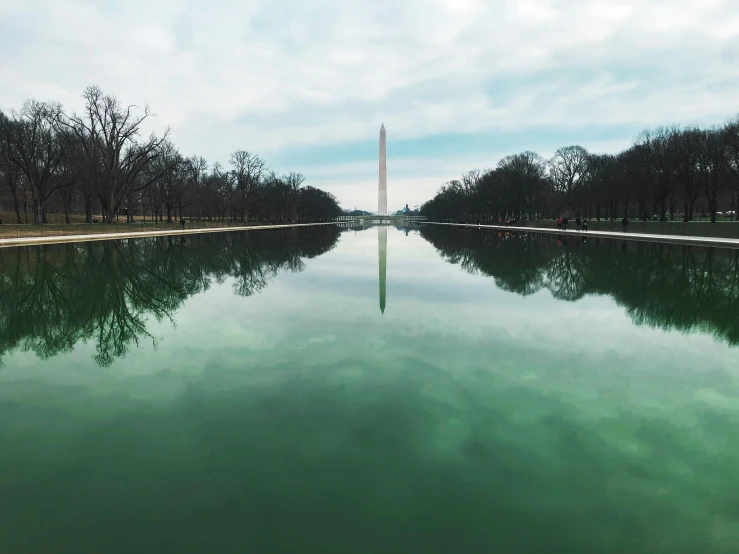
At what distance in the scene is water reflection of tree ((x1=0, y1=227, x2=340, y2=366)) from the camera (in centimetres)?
927

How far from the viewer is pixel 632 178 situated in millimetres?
66875

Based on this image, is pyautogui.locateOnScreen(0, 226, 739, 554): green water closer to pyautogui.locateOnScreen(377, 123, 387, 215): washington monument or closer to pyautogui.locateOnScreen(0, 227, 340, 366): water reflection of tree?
pyautogui.locateOnScreen(0, 227, 340, 366): water reflection of tree

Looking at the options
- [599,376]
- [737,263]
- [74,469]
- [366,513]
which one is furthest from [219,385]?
[737,263]

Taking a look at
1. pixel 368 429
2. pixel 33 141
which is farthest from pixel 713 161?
pixel 33 141

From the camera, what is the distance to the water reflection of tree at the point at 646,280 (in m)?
11.0

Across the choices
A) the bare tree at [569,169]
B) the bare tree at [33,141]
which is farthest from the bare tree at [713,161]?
the bare tree at [33,141]

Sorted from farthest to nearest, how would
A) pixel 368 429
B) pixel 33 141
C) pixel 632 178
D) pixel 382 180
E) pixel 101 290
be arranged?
1. pixel 382 180
2. pixel 632 178
3. pixel 33 141
4. pixel 101 290
5. pixel 368 429

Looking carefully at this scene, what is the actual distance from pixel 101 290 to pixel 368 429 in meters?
12.4

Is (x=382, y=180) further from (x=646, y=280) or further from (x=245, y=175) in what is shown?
(x=646, y=280)

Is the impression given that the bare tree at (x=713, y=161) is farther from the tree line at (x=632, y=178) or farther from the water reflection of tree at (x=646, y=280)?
the water reflection of tree at (x=646, y=280)

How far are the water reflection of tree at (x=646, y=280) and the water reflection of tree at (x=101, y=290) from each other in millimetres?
9833

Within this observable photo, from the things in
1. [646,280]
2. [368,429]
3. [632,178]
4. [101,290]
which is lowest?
[368,429]

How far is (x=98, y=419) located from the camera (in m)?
5.50

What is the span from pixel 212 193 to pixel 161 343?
8314cm
